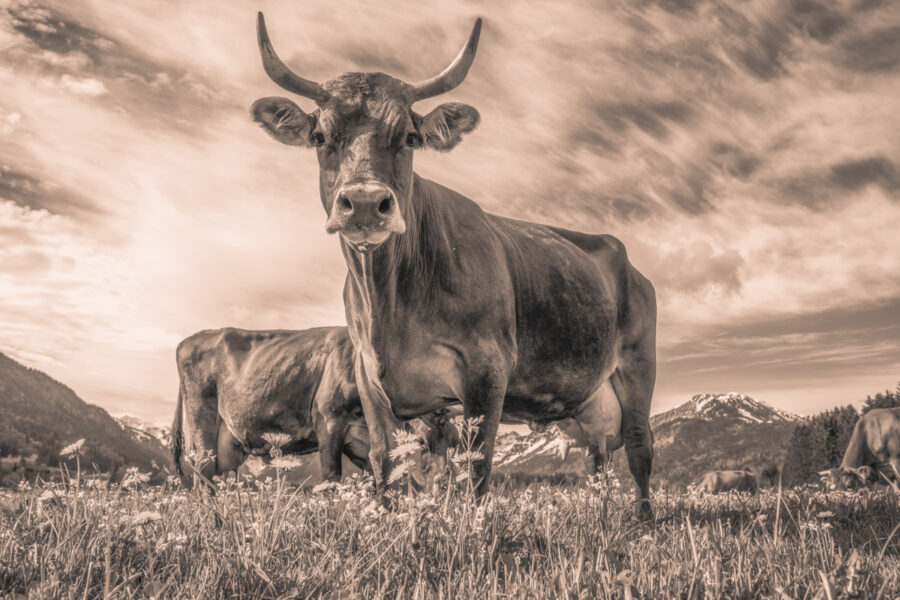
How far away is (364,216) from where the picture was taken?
4.85 m

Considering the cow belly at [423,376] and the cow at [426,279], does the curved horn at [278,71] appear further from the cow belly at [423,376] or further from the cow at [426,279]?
the cow belly at [423,376]

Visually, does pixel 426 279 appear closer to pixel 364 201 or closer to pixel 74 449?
pixel 364 201

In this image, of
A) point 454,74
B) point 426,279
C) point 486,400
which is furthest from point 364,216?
point 454,74

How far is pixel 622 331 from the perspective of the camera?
26.6 ft

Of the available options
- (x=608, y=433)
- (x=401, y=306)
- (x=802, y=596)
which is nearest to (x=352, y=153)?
(x=401, y=306)

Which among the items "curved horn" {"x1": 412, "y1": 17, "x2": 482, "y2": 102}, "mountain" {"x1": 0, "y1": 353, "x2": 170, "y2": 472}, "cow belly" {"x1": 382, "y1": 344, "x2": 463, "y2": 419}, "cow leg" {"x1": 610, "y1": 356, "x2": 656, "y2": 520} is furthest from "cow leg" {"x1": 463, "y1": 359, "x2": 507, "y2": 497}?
"mountain" {"x1": 0, "y1": 353, "x2": 170, "y2": 472}

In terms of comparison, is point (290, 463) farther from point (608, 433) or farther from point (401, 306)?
point (608, 433)

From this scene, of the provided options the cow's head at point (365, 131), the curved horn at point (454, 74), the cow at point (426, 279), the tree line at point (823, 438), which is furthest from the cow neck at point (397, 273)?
the tree line at point (823, 438)

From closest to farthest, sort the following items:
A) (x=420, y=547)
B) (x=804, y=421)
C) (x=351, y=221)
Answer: (x=420, y=547), (x=351, y=221), (x=804, y=421)

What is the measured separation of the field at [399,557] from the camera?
255 cm

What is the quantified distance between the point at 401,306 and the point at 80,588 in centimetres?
337

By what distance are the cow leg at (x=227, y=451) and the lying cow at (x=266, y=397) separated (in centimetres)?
2

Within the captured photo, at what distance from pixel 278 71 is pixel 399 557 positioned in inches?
175

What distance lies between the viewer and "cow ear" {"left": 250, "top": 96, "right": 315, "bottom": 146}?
240 inches
